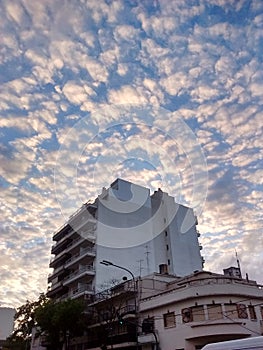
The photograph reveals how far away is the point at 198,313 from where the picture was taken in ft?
93.0

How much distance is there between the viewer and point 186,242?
5519 cm

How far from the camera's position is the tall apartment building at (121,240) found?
1849 inches

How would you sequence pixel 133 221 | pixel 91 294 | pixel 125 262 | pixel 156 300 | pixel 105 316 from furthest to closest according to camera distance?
1. pixel 133 221
2. pixel 125 262
3. pixel 91 294
4. pixel 105 316
5. pixel 156 300

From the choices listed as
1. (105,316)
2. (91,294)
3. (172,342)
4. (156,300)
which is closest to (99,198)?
(91,294)

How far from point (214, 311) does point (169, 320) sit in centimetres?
445

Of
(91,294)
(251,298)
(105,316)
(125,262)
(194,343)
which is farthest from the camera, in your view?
(125,262)

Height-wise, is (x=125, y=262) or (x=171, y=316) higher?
(x=125, y=262)

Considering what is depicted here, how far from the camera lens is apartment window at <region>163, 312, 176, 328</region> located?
30188 mm

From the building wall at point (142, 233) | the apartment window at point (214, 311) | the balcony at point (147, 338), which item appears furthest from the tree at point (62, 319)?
the apartment window at point (214, 311)

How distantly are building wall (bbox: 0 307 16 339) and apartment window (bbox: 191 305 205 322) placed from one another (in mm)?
62419

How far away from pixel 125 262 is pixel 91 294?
6.40 meters

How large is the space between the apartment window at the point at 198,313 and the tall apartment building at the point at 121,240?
542 inches

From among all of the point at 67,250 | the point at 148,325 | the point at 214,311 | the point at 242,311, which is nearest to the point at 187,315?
the point at 214,311

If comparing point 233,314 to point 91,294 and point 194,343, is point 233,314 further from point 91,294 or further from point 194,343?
point 91,294
